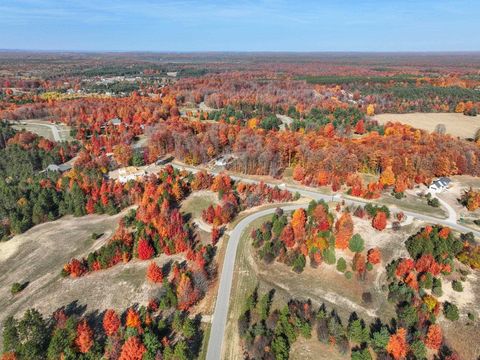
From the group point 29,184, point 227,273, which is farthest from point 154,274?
point 29,184

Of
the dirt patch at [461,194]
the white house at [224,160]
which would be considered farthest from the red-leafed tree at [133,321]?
the dirt patch at [461,194]

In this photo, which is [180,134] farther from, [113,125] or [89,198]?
[113,125]

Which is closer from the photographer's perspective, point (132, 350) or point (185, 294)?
point (132, 350)

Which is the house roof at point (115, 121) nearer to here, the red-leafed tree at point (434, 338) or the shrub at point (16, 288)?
the shrub at point (16, 288)

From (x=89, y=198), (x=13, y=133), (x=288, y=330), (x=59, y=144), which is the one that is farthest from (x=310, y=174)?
(x=13, y=133)

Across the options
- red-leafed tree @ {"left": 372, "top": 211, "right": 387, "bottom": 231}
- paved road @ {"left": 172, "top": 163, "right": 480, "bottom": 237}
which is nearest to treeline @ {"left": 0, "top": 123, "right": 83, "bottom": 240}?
paved road @ {"left": 172, "top": 163, "right": 480, "bottom": 237}

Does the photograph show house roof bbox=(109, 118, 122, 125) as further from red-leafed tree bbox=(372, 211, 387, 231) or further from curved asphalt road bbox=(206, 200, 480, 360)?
red-leafed tree bbox=(372, 211, 387, 231)

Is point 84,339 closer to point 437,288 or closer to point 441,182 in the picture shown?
point 437,288
